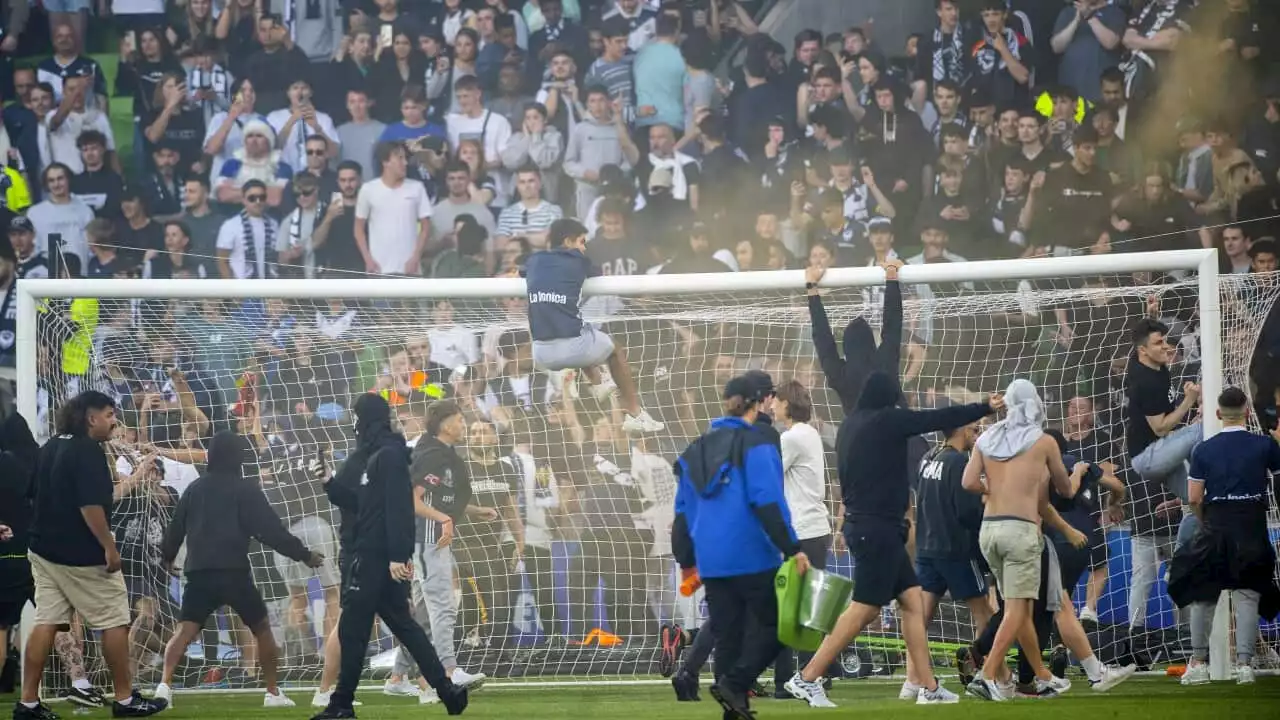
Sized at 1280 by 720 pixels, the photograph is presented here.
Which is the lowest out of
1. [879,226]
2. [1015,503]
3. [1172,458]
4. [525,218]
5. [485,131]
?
[1015,503]

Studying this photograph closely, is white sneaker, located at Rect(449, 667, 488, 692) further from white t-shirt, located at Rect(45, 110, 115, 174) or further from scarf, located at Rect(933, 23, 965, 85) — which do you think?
white t-shirt, located at Rect(45, 110, 115, 174)

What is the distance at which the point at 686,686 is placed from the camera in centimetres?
875

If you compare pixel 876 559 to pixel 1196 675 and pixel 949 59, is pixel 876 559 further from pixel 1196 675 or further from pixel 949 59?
pixel 949 59

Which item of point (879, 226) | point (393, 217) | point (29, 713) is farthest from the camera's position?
point (393, 217)

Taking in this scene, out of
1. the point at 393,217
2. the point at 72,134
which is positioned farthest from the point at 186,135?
the point at 393,217

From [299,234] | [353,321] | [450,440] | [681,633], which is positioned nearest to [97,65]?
[299,234]

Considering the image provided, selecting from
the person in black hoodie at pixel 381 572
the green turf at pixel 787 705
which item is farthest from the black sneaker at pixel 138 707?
the person in black hoodie at pixel 381 572

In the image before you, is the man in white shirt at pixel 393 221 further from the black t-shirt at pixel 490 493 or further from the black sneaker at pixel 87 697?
the black sneaker at pixel 87 697

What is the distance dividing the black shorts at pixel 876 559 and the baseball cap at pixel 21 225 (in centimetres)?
995

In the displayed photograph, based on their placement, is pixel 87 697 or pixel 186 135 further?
pixel 186 135

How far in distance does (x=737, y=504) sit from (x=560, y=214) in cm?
801

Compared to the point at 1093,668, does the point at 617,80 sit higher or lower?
higher

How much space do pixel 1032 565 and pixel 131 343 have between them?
22.1ft

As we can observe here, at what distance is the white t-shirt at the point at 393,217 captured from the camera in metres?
14.4
